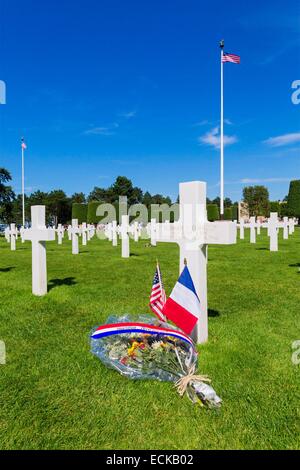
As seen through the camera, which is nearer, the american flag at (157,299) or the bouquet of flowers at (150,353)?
the bouquet of flowers at (150,353)

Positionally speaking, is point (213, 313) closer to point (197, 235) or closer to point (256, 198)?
point (197, 235)

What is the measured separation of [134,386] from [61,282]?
503 centimetres

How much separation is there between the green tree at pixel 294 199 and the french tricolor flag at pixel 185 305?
1820 inches

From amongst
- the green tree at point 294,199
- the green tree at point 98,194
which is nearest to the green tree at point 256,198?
the green tree at point 294,199

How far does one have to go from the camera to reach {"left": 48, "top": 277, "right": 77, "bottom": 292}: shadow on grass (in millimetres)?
7375

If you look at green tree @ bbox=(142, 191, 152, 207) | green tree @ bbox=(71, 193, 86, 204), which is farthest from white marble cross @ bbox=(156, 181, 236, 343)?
green tree @ bbox=(71, 193, 86, 204)

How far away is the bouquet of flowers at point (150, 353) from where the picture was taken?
3.12 meters

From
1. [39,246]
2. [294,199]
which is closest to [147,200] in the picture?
[294,199]

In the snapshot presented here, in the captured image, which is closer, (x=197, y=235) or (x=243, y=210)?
(x=197, y=235)

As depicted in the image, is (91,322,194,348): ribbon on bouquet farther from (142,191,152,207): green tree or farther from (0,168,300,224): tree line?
(142,191,152,207): green tree

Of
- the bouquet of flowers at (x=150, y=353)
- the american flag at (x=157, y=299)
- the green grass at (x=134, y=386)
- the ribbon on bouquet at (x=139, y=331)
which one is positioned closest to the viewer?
the green grass at (x=134, y=386)

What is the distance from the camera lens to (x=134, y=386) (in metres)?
3.06

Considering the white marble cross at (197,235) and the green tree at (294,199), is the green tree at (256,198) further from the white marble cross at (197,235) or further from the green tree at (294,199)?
the white marble cross at (197,235)
